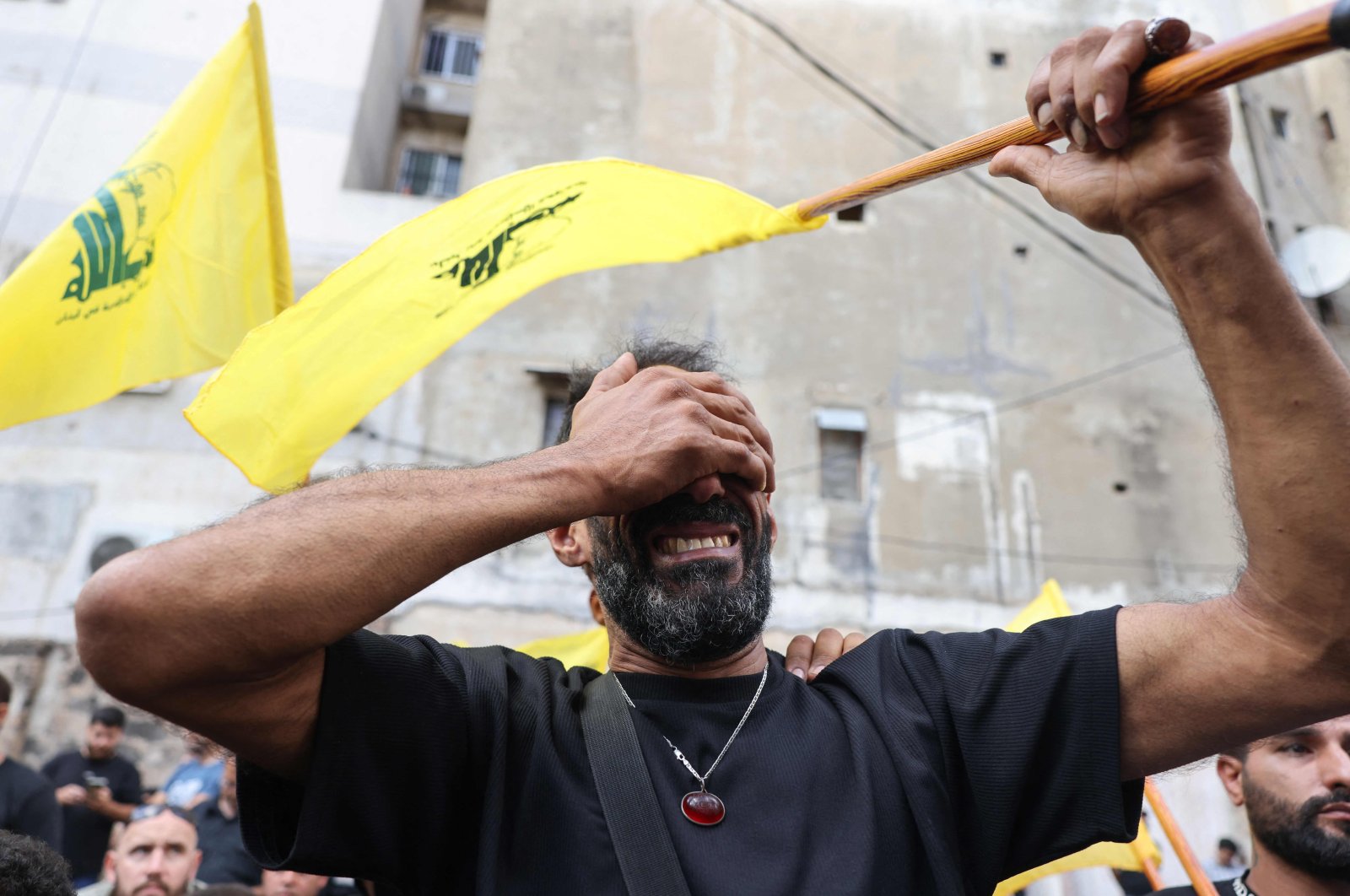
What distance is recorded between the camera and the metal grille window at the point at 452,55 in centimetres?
1877

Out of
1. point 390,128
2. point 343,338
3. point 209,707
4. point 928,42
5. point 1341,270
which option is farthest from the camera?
point 390,128

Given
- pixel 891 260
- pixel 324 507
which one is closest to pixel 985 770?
pixel 324 507

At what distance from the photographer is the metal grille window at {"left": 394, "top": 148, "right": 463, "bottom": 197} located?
17.6 meters

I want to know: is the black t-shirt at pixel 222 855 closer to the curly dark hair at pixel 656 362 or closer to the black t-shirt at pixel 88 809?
the black t-shirt at pixel 88 809

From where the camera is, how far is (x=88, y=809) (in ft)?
18.9

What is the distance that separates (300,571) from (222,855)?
14.2 ft

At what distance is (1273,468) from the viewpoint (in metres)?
1.57

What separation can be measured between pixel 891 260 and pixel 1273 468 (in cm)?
1380

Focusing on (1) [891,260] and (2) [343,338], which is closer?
(2) [343,338]

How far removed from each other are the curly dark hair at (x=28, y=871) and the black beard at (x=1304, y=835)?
3236 millimetres

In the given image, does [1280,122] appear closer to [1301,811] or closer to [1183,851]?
[1183,851]

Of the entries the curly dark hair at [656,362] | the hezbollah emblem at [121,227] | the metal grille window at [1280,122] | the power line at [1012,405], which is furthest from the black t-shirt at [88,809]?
the metal grille window at [1280,122]

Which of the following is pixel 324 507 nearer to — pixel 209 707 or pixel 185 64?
pixel 209 707

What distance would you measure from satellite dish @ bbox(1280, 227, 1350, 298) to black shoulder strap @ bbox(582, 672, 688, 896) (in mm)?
15481
